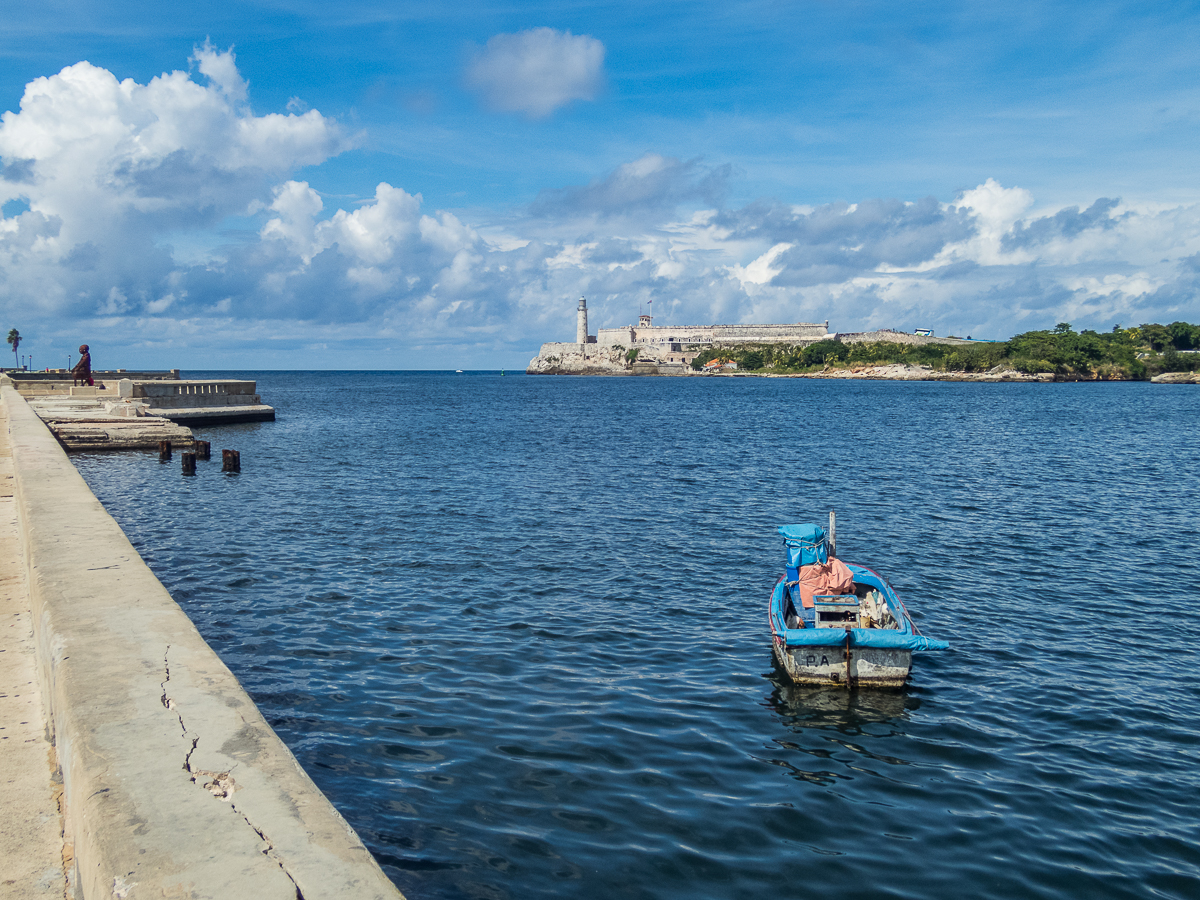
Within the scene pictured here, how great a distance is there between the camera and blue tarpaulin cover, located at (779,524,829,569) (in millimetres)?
13684

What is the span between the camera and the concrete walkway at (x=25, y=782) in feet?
14.1

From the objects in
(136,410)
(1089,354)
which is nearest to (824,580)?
(136,410)

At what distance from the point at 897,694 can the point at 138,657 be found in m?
9.69

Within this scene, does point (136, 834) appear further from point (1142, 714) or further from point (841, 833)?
point (1142, 714)

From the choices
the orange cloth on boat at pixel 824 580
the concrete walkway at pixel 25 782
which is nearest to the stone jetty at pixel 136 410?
the concrete walkway at pixel 25 782

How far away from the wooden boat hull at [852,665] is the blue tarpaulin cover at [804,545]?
217 cm

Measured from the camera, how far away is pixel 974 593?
16.7 metres

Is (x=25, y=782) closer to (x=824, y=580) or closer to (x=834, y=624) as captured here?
(x=834, y=624)

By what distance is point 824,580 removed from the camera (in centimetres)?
1312

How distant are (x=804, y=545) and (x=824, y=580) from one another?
30.4 inches

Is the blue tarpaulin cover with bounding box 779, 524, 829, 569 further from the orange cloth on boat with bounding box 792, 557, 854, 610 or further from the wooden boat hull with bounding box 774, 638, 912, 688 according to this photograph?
the wooden boat hull with bounding box 774, 638, 912, 688

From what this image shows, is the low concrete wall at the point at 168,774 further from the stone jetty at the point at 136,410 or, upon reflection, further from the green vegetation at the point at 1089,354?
the green vegetation at the point at 1089,354

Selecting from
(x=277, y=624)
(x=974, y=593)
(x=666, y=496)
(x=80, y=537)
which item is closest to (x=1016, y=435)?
(x=666, y=496)

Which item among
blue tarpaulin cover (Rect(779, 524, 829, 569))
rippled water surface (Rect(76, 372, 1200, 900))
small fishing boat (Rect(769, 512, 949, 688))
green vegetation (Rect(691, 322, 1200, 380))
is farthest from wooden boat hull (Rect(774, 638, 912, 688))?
green vegetation (Rect(691, 322, 1200, 380))
